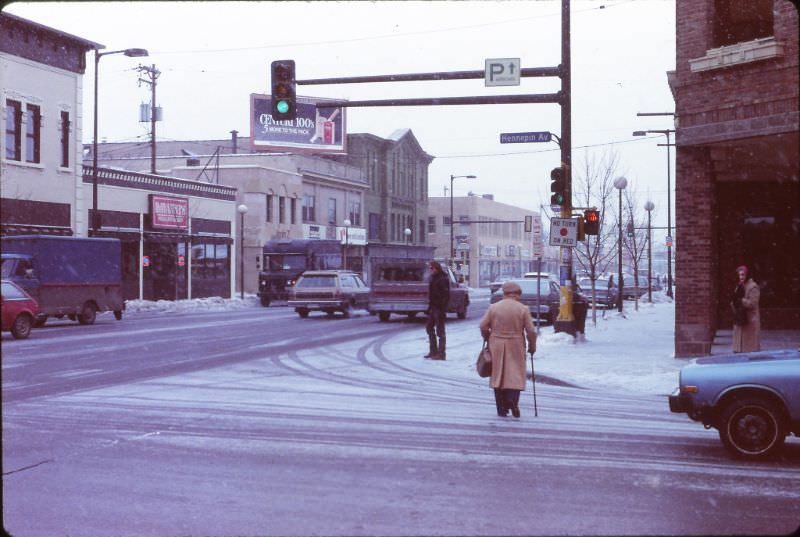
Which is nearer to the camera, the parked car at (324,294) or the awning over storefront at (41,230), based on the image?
the awning over storefront at (41,230)

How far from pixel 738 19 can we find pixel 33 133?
2474 cm

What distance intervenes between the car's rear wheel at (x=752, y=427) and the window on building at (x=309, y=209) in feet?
181

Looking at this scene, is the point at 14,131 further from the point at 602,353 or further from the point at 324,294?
the point at 602,353

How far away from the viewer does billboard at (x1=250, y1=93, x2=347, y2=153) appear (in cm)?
7006

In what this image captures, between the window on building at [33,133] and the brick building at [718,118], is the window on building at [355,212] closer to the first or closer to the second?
the window on building at [33,133]

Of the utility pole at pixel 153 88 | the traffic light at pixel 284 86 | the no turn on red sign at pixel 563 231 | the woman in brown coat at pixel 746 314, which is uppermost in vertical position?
the utility pole at pixel 153 88

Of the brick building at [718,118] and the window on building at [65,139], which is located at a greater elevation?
the window on building at [65,139]

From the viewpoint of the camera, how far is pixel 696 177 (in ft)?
58.5

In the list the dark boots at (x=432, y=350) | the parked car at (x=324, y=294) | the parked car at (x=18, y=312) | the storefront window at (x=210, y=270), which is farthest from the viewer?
the storefront window at (x=210, y=270)

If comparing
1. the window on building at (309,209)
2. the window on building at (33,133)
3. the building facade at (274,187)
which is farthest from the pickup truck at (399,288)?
the window on building at (309,209)

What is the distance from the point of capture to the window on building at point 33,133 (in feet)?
104

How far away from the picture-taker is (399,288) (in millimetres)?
30750

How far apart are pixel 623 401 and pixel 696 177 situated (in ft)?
22.3

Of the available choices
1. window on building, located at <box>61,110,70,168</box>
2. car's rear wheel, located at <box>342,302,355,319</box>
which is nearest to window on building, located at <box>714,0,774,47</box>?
car's rear wheel, located at <box>342,302,355,319</box>
